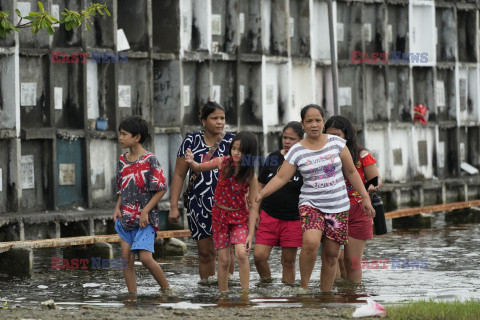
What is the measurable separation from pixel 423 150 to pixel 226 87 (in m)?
5.89

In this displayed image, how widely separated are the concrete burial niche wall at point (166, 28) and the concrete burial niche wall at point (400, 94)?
245 inches

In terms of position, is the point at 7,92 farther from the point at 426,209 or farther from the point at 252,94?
the point at 426,209

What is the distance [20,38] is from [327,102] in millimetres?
7392

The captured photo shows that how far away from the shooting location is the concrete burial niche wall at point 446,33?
81.6 feet

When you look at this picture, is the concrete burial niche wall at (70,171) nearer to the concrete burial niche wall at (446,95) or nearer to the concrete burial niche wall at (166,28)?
the concrete burial niche wall at (166,28)

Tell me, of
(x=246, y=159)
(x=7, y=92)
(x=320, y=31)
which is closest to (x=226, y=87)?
(x=320, y=31)

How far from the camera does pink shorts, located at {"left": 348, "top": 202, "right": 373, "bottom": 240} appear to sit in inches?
438

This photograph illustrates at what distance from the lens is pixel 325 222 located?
10398 millimetres

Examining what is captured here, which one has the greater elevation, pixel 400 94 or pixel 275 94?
pixel 400 94

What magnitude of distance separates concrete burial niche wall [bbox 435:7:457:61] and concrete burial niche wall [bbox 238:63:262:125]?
5810mm

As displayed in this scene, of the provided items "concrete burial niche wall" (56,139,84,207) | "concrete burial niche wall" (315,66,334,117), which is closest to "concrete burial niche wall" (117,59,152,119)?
"concrete burial niche wall" (56,139,84,207)

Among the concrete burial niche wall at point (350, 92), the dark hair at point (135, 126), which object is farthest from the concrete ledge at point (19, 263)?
the concrete burial niche wall at point (350, 92)

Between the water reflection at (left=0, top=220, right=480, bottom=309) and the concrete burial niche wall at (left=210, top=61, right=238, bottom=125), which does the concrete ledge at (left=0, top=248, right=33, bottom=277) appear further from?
the concrete burial niche wall at (left=210, top=61, right=238, bottom=125)

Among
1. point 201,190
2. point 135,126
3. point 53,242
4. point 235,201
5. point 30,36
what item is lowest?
point 53,242
